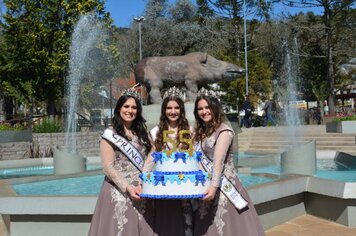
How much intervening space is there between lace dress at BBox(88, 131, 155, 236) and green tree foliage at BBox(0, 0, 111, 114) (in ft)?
68.2

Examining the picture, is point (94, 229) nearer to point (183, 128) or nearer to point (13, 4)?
point (183, 128)

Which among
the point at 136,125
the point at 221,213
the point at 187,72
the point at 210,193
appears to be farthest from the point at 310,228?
the point at 187,72

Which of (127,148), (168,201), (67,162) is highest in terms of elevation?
(127,148)

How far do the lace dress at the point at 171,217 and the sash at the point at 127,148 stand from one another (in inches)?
2.5

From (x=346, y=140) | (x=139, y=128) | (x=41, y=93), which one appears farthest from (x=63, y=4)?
(x=139, y=128)

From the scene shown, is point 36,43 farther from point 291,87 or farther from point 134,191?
point 134,191

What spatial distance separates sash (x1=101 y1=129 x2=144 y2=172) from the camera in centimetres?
329

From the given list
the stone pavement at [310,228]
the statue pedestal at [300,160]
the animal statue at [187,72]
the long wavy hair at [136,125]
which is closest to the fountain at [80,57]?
the animal statue at [187,72]

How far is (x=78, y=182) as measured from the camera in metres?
7.89

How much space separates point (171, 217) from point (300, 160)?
5.40 metres

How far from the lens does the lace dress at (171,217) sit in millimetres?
3316

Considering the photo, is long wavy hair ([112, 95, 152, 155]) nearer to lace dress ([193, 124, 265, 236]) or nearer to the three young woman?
the three young woman

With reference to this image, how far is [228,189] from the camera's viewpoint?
3312 mm

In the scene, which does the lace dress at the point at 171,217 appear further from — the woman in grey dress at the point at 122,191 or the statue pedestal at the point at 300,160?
the statue pedestal at the point at 300,160
